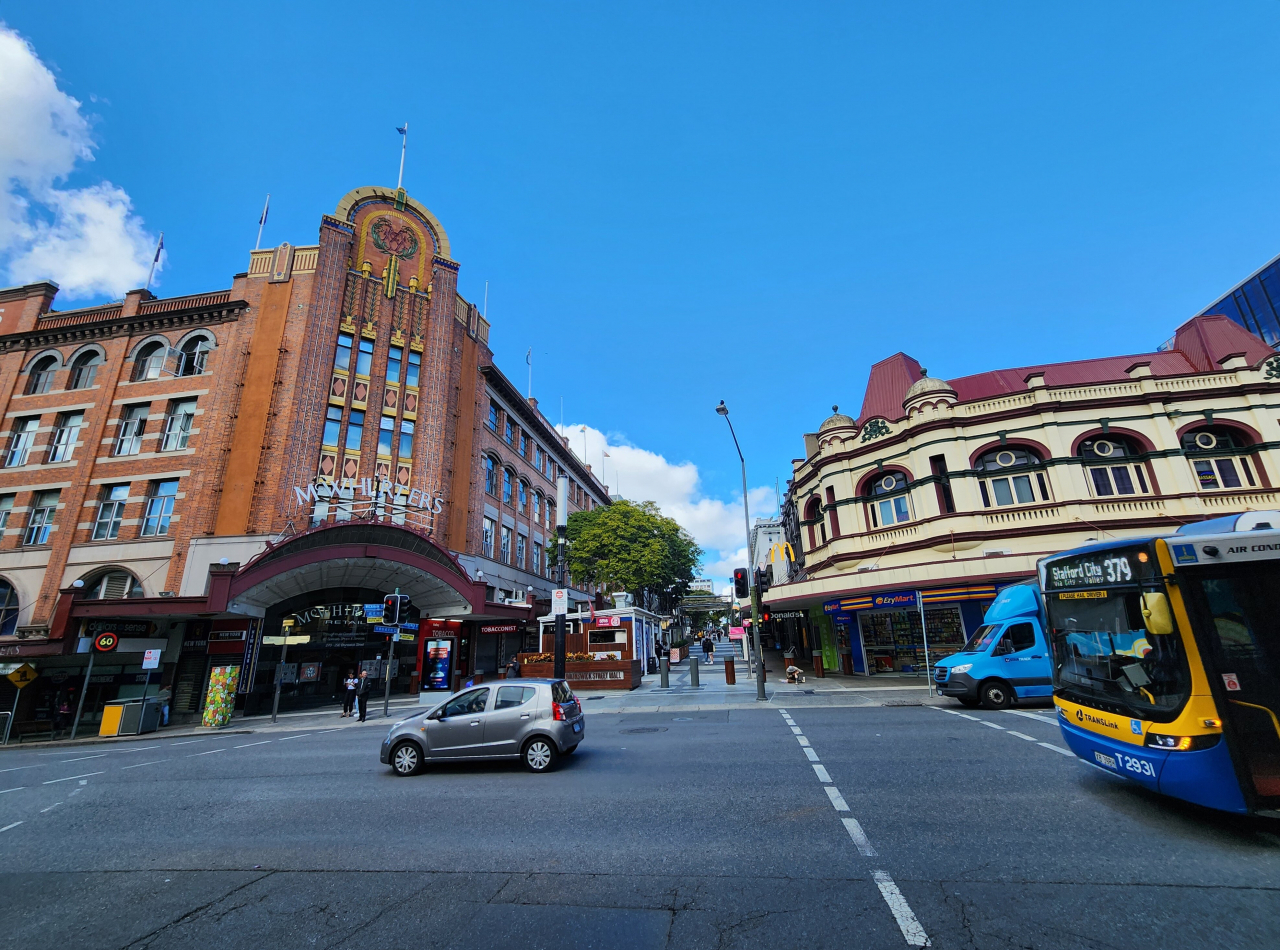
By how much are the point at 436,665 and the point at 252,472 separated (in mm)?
12183

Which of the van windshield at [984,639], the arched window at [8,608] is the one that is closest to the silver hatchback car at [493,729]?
the van windshield at [984,639]

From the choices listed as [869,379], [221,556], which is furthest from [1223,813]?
[221,556]

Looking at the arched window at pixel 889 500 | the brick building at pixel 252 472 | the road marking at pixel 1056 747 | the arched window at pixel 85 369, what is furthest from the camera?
the arched window at pixel 85 369

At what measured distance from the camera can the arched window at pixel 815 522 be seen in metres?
29.2

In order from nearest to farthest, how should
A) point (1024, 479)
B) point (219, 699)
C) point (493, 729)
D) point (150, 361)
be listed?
point (493, 729)
point (219, 699)
point (1024, 479)
point (150, 361)

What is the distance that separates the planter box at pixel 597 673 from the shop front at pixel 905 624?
9367mm

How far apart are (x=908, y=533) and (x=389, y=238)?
3093 cm

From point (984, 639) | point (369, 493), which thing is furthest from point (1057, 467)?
point (369, 493)

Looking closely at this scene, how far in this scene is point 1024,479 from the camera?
923 inches

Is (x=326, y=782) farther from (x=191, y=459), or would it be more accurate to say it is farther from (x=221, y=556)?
(x=191, y=459)

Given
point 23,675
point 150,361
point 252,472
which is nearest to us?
point 23,675

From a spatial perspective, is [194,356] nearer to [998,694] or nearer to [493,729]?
[493,729]

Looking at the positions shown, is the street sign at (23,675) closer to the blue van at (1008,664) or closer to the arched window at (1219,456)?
the blue van at (1008,664)

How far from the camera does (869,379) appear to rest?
31828mm
